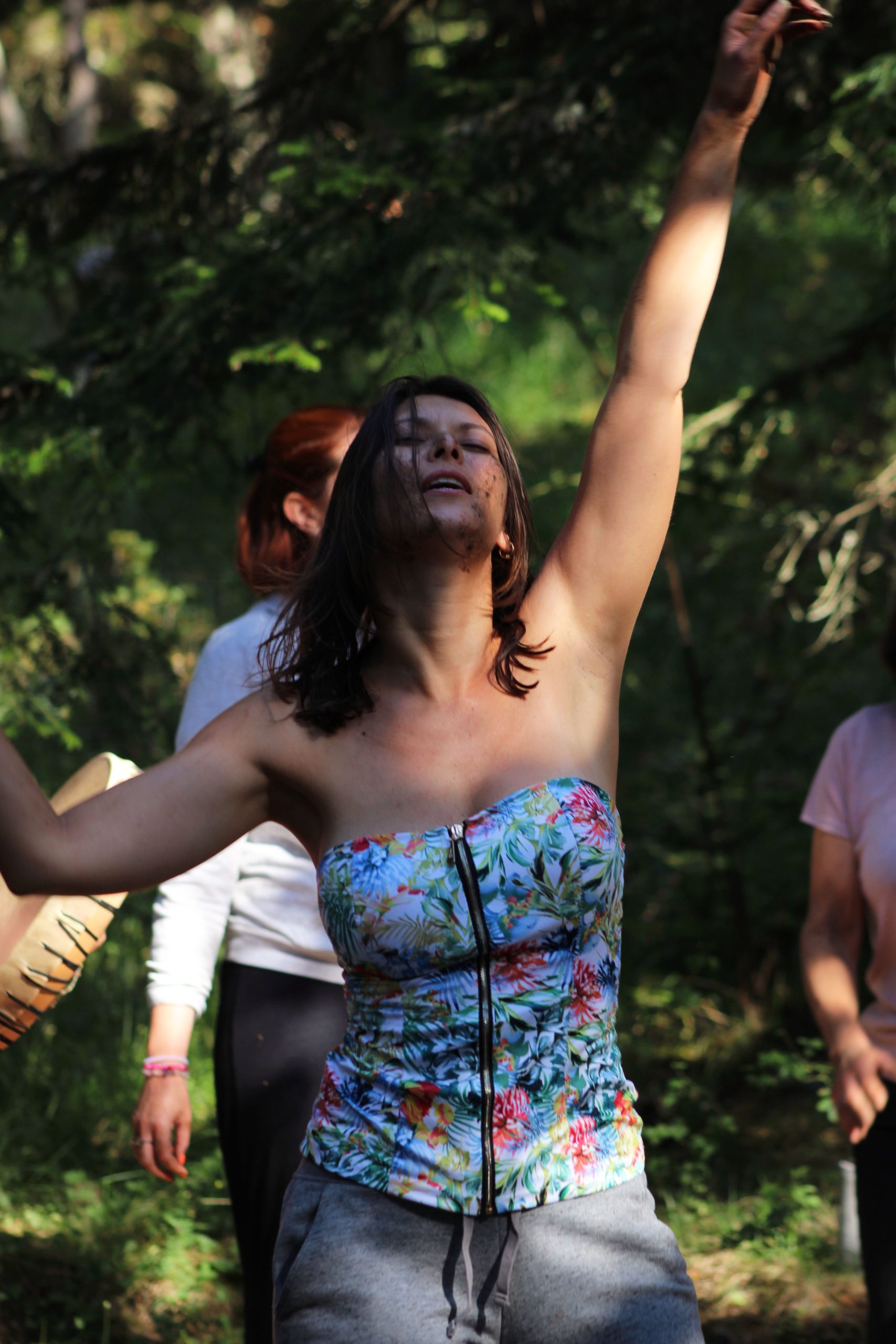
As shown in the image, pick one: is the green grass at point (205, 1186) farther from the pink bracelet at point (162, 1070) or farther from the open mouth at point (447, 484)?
the open mouth at point (447, 484)

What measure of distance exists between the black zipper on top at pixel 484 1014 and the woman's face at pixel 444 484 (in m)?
0.45

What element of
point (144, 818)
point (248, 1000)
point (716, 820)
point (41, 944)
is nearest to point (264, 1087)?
point (248, 1000)

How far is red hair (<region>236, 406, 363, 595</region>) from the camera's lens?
8.48 ft

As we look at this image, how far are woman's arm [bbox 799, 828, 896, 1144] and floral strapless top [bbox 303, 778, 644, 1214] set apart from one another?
100 cm

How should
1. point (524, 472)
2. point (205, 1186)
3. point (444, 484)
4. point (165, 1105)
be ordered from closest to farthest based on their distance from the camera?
1. point (444, 484)
2. point (165, 1105)
3. point (205, 1186)
4. point (524, 472)

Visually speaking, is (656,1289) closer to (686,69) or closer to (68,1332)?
(68,1332)

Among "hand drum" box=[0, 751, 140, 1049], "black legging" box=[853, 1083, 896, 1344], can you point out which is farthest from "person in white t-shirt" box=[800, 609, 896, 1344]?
"hand drum" box=[0, 751, 140, 1049]

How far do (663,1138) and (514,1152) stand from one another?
131 inches

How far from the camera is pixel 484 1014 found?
1.49 m

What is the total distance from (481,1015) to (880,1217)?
1.23m

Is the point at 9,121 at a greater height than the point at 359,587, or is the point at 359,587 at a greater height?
the point at 9,121

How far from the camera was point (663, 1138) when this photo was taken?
449 centimetres

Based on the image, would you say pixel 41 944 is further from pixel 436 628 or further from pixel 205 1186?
pixel 205 1186

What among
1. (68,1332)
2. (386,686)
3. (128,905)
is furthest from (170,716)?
(386,686)
